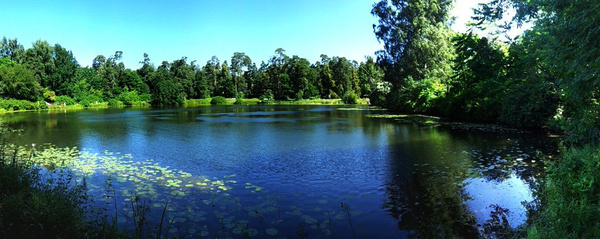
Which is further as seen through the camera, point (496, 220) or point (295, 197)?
point (295, 197)

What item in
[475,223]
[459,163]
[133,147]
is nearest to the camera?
[475,223]

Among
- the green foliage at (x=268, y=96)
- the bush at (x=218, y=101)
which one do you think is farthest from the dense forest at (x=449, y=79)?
the bush at (x=218, y=101)

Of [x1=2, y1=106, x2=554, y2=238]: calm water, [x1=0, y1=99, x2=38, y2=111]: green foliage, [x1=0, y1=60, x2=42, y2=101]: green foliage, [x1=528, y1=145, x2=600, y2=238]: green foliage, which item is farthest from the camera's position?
[x1=0, y1=60, x2=42, y2=101]: green foliage

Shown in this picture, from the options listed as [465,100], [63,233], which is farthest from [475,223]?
[465,100]

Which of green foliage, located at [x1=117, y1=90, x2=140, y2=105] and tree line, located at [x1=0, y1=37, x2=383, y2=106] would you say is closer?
tree line, located at [x1=0, y1=37, x2=383, y2=106]

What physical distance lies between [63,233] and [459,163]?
1198 centimetres

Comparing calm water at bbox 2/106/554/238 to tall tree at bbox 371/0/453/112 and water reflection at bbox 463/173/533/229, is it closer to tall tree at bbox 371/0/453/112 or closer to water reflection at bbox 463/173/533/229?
water reflection at bbox 463/173/533/229

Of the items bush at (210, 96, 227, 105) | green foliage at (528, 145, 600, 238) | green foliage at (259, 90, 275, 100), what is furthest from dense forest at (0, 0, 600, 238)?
bush at (210, 96, 227, 105)

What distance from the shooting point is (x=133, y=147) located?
680 inches

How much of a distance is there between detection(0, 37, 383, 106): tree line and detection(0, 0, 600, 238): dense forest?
30 cm

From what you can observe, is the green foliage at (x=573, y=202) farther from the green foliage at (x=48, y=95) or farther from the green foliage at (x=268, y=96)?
the green foliage at (x=268, y=96)

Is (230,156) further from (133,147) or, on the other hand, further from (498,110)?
(498,110)

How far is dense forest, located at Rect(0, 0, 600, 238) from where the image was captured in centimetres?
661

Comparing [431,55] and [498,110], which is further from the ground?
[431,55]
